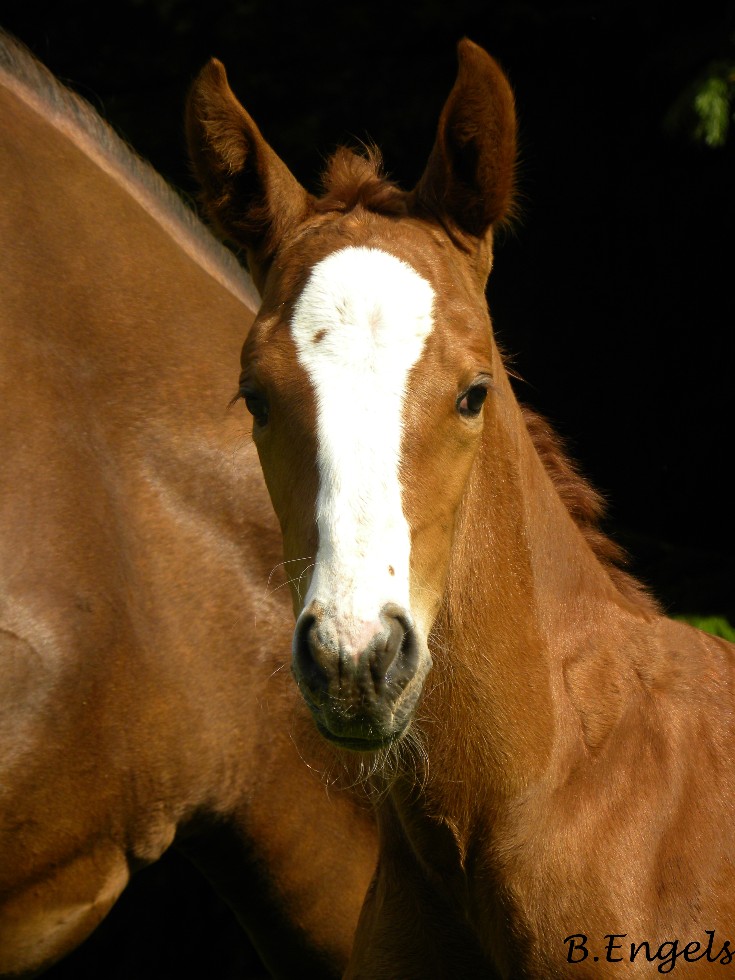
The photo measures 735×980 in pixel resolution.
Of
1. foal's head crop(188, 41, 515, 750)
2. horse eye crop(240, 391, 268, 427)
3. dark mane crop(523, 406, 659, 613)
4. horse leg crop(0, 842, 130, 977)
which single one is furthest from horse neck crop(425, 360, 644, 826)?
horse leg crop(0, 842, 130, 977)

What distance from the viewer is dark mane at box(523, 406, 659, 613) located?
→ 2.50m

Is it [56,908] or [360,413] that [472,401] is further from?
[56,908]

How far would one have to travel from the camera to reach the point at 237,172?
223cm

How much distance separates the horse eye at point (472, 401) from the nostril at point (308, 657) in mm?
488

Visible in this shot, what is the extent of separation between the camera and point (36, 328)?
2.70m

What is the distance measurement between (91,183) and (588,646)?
182 cm

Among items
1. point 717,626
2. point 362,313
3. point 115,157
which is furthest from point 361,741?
point 115,157

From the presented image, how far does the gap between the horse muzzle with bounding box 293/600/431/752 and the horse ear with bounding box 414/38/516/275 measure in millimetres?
860

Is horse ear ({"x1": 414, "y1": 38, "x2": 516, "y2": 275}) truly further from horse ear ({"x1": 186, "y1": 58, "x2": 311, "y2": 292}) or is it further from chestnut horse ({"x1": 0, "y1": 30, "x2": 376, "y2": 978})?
chestnut horse ({"x1": 0, "y1": 30, "x2": 376, "y2": 978})

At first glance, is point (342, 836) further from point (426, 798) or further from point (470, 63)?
point (470, 63)

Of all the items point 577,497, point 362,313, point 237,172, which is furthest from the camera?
point 577,497

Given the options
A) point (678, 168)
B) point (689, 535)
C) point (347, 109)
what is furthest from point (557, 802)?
point (347, 109)

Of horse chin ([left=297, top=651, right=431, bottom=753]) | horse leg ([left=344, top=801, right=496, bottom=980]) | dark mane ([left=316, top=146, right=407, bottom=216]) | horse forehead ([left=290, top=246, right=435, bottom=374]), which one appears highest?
dark mane ([left=316, top=146, right=407, bottom=216])

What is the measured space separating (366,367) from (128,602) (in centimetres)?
110
